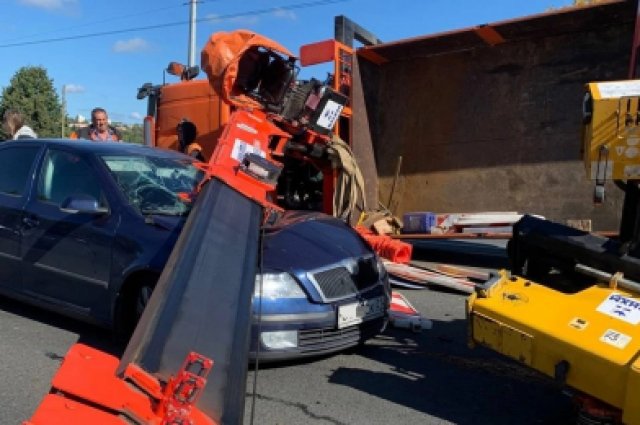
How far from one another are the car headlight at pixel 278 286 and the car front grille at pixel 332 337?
0.26 meters

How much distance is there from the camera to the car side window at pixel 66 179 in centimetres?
494

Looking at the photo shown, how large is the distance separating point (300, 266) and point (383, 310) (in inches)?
32.6

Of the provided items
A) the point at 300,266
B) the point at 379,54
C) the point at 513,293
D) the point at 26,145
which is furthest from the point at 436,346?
the point at 379,54

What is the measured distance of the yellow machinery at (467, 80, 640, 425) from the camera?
2922mm

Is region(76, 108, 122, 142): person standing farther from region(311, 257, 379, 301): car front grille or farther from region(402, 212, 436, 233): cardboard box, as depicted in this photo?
region(311, 257, 379, 301): car front grille

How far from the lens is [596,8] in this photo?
24.9 feet

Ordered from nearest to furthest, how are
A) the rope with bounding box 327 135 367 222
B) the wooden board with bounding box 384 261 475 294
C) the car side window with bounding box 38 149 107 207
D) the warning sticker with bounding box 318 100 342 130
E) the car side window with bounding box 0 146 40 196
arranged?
the car side window with bounding box 38 149 107 207 → the car side window with bounding box 0 146 40 196 → the wooden board with bounding box 384 261 475 294 → the warning sticker with bounding box 318 100 342 130 → the rope with bounding box 327 135 367 222

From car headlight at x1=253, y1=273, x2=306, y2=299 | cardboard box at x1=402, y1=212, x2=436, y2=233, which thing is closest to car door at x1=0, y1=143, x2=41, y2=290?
car headlight at x1=253, y1=273, x2=306, y2=299

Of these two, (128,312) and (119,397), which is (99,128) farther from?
(119,397)

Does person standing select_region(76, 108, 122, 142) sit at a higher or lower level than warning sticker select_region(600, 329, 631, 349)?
higher

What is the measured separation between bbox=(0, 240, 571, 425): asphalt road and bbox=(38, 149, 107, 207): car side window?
1.12 metres

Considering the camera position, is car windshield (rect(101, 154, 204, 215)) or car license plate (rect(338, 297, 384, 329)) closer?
car license plate (rect(338, 297, 384, 329))

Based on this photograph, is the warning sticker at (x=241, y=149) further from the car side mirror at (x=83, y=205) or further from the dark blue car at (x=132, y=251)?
the car side mirror at (x=83, y=205)

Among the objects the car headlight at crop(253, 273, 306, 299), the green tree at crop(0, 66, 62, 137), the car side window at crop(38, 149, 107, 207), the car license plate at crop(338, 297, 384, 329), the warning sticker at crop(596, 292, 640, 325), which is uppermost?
the green tree at crop(0, 66, 62, 137)
